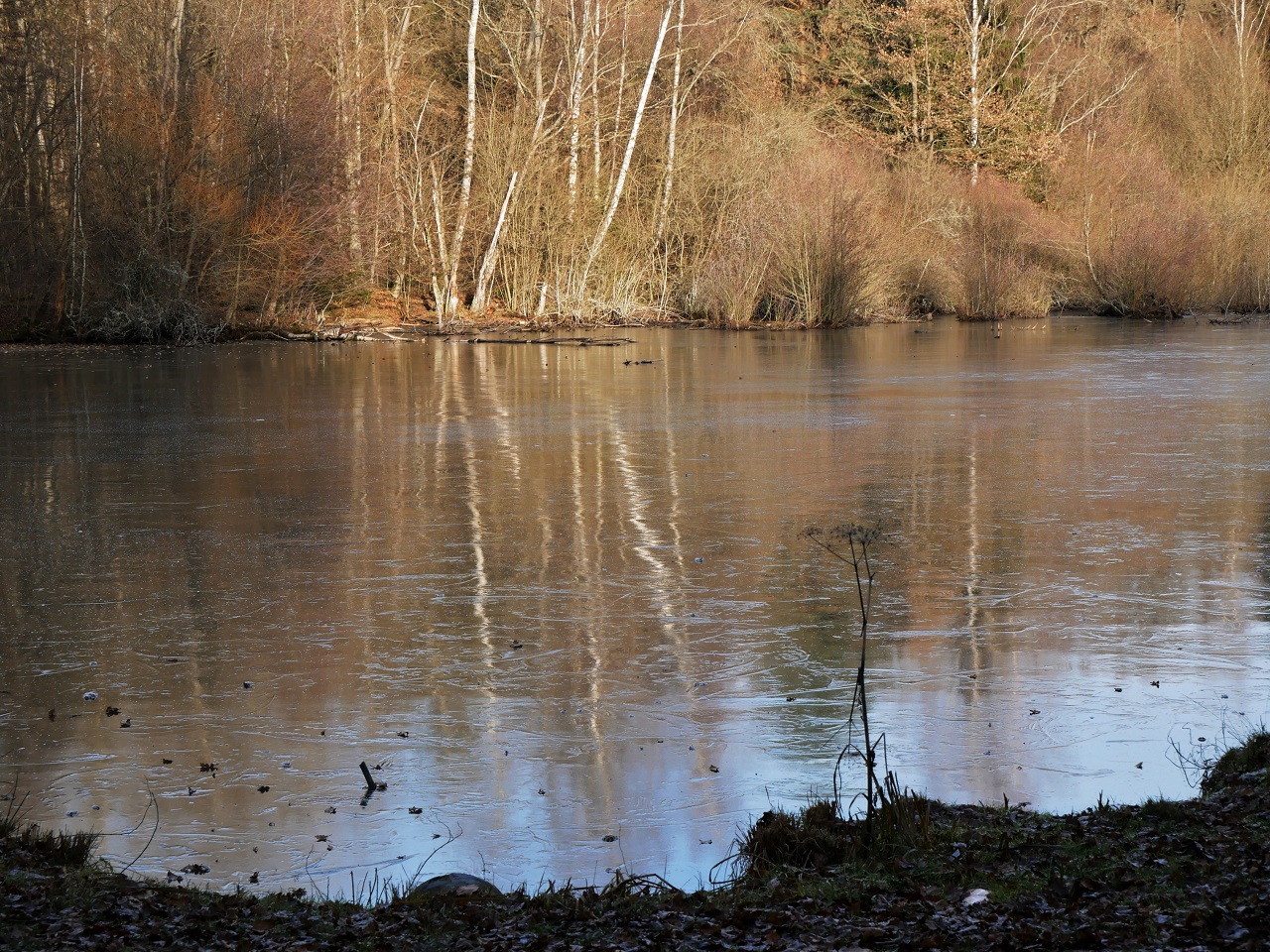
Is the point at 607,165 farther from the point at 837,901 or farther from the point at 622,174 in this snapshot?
the point at 837,901

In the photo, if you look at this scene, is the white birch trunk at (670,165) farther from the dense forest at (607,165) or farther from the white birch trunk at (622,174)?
the white birch trunk at (622,174)

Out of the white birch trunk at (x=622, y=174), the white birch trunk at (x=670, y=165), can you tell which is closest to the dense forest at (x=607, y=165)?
the white birch trunk at (x=670, y=165)

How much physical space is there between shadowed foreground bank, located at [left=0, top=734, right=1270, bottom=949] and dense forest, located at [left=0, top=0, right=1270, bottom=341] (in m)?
29.0

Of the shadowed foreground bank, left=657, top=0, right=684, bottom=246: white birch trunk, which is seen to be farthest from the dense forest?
the shadowed foreground bank

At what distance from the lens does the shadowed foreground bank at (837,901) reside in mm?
4168

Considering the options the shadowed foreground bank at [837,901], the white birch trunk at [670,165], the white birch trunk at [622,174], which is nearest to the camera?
the shadowed foreground bank at [837,901]

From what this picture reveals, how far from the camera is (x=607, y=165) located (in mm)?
43906

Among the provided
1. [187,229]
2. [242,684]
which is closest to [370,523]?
[242,684]

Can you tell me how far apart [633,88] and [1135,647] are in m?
38.5

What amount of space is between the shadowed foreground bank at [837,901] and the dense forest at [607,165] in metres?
29.0

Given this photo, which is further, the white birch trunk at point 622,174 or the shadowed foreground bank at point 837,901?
the white birch trunk at point 622,174

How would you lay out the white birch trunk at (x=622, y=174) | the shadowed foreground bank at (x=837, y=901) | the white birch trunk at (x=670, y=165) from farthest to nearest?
the white birch trunk at (x=670, y=165) → the white birch trunk at (x=622, y=174) → the shadowed foreground bank at (x=837, y=901)

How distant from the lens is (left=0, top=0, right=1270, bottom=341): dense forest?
32.5 meters

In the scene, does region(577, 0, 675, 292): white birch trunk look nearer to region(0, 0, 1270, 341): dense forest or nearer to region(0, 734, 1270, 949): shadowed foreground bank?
region(0, 0, 1270, 341): dense forest
